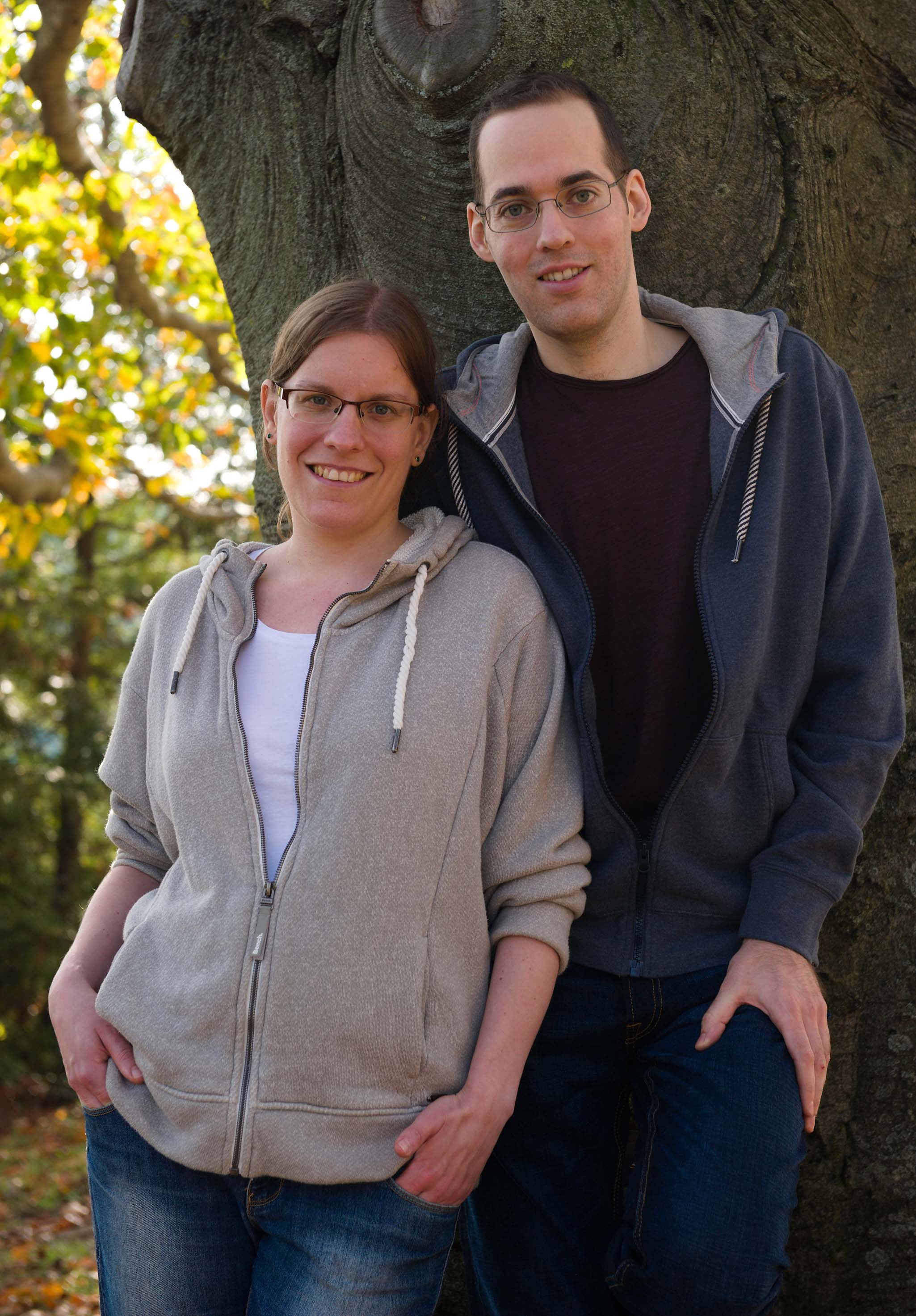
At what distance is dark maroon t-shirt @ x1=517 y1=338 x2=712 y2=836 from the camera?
2.56 metres

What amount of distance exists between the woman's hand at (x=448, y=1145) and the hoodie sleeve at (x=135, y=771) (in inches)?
32.6

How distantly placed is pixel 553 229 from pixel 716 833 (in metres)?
1.33

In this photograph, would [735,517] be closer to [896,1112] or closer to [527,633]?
[527,633]

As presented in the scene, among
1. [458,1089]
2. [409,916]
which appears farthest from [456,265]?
[458,1089]

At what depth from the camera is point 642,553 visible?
2.60 meters

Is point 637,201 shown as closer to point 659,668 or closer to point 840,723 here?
point 659,668

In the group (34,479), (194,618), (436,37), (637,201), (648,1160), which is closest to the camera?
(648,1160)

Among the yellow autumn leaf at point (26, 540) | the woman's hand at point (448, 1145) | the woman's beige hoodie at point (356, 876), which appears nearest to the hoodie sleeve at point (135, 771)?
the woman's beige hoodie at point (356, 876)

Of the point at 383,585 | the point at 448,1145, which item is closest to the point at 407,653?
the point at 383,585

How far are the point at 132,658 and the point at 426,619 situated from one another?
0.74 m

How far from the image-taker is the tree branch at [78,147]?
5.92 meters

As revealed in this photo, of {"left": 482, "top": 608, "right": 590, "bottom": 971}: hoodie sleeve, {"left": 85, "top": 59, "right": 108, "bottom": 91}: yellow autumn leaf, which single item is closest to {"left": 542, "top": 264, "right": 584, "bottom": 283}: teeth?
{"left": 482, "top": 608, "right": 590, "bottom": 971}: hoodie sleeve

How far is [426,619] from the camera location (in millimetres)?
2406

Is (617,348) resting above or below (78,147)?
below
